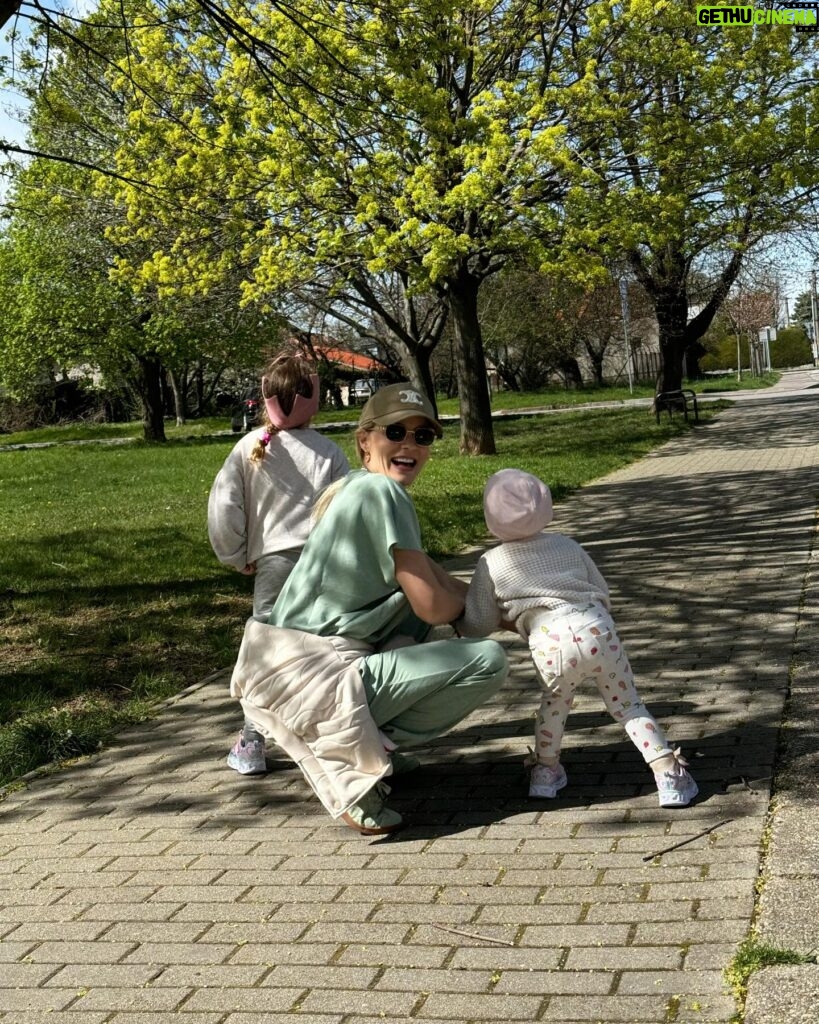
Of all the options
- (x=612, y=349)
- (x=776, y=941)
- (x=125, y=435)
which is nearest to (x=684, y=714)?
(x=776, y=941)

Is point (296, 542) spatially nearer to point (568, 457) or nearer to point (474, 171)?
point (474, 171)

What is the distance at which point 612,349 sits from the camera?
65500 mm

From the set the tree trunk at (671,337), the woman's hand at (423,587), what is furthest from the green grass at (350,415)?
the woman's hand at (423,587)

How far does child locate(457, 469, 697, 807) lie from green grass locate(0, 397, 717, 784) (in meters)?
2.62

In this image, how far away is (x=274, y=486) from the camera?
5562mm

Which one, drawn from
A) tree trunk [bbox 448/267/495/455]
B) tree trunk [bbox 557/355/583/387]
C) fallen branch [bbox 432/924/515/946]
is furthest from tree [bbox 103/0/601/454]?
tree trunk [bbox 557/355/583/387]

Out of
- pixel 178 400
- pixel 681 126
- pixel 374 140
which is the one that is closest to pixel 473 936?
pixel 681 126

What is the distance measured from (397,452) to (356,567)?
0.46 metres

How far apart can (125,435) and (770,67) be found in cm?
2994

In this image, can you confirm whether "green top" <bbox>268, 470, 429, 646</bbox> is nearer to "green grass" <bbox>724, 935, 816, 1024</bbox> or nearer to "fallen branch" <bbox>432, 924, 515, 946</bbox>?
"fallen branch" <bbox>432, 924, 515, 946</bbox>

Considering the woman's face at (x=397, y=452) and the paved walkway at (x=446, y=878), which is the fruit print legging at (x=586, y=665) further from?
the woman's face at (x=397, y=452)

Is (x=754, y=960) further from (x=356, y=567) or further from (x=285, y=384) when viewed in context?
(x=285, y=384)

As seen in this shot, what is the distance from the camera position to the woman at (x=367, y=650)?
457 centimetres

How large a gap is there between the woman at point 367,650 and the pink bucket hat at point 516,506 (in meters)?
0.28
